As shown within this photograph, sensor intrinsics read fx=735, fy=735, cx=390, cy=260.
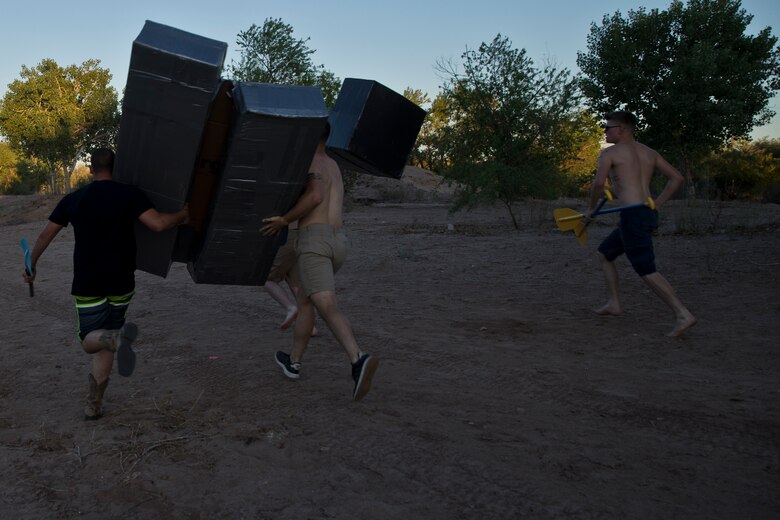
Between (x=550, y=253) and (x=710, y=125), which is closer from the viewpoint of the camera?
(x=550, y=253)

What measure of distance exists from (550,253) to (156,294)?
5.39 metres

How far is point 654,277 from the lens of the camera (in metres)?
6.10

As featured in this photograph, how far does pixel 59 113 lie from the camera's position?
36000 millimetres

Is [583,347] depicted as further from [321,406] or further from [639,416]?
[321,406]

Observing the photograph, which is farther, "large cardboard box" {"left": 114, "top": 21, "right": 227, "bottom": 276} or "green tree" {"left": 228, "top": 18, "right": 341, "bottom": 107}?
"green tree" {"left": 228, "top": 18, "right": 341, "bottom": 107}

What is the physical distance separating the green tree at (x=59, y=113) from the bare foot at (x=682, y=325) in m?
35.4

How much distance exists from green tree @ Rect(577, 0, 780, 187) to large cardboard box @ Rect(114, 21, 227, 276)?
18.1m

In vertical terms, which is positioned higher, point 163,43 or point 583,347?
point 163,43

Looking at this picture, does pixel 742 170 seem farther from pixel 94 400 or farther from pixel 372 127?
pixel 94 400

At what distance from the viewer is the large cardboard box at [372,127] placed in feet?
16.5

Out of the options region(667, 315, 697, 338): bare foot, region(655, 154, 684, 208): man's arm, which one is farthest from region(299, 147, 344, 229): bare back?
region(655, 154, 684, 208): man's arm

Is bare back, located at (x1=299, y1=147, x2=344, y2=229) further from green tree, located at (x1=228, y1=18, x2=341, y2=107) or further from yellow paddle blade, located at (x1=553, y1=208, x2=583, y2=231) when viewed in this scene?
green tree, located at (x1=228, y1=18, x2=341, y2=107)

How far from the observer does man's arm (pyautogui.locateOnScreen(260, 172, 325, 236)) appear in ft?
14.3

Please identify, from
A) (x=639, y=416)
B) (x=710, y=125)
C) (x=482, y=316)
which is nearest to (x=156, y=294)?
(x=482, y=316)
